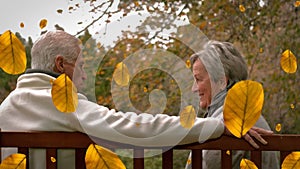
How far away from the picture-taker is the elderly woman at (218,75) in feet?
7.77

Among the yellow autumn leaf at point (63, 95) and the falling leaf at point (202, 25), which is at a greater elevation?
the falling leaf at point (202, 25)

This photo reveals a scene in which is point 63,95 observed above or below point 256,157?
above

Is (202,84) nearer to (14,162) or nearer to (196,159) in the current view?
(196,159)

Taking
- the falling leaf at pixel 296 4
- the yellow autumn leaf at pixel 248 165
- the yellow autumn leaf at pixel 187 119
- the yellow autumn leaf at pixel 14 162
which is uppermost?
the falling leaf at pixel 296 4

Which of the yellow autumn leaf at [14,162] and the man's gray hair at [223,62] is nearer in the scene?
the yellow autumn leaf at [14,162]

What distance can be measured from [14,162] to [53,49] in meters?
0.43

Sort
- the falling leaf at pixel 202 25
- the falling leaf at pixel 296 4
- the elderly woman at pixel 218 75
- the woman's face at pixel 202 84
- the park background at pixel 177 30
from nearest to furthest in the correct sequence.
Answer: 1. the elderly woman at pixel 218 75
2. the woman's face at pixel 202 84
3. the falling leaf at pixel 296 4
4. the park background at pixel 177 30
5. the falling leaf at pixel 202 25

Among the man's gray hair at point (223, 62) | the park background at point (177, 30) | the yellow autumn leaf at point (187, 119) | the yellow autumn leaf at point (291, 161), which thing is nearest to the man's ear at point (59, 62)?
the yellow autumn leaf at point (187, 119)

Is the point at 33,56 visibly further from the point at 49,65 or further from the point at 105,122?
the point at 105,122

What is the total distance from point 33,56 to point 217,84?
0.72 metres

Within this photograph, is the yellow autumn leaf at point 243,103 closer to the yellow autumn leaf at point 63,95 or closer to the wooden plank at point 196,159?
the wooden plank at point 196,159

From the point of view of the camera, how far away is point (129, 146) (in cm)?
194

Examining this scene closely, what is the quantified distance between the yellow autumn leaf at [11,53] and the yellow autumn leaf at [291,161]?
0.96 m

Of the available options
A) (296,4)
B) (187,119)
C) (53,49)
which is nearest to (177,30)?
(296,4)
